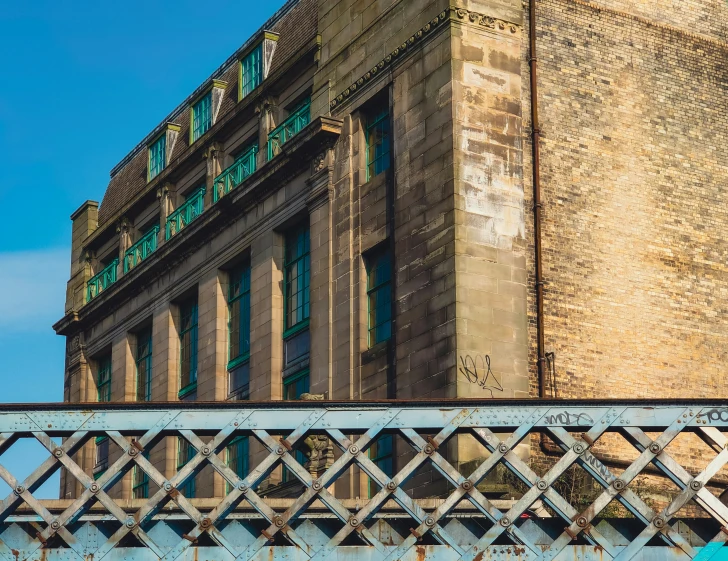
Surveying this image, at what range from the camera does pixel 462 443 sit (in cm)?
2853

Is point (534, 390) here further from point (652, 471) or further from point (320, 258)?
point (320, 258)

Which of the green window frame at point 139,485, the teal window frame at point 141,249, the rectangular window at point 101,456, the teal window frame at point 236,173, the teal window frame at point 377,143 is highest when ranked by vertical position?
the teal window frame at point 236,173

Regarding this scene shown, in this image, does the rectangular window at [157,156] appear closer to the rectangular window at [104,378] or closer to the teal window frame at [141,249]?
the teal window frame at [141,249]

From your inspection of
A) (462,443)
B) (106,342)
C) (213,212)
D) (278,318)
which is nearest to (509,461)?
(462,443)

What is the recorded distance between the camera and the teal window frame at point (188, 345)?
4378cm

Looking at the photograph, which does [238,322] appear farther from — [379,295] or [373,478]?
[373,478]

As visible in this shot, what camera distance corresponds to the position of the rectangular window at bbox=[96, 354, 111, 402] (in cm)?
5028

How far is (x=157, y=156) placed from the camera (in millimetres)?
50250

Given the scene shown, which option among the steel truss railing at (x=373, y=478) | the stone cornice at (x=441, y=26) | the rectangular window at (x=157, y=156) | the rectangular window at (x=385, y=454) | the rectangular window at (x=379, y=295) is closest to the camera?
the steel truss railing at (x=373, y=478)

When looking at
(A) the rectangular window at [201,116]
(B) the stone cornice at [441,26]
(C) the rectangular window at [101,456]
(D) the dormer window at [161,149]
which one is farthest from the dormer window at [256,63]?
(C) the rectangular window at [101,456]

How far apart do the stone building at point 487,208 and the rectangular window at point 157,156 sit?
9770mm

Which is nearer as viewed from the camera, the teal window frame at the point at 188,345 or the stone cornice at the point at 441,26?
the stone cornice at the point at 441,26

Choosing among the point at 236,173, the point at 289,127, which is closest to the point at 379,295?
the point at 289,127

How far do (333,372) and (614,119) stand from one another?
8.78 metres
